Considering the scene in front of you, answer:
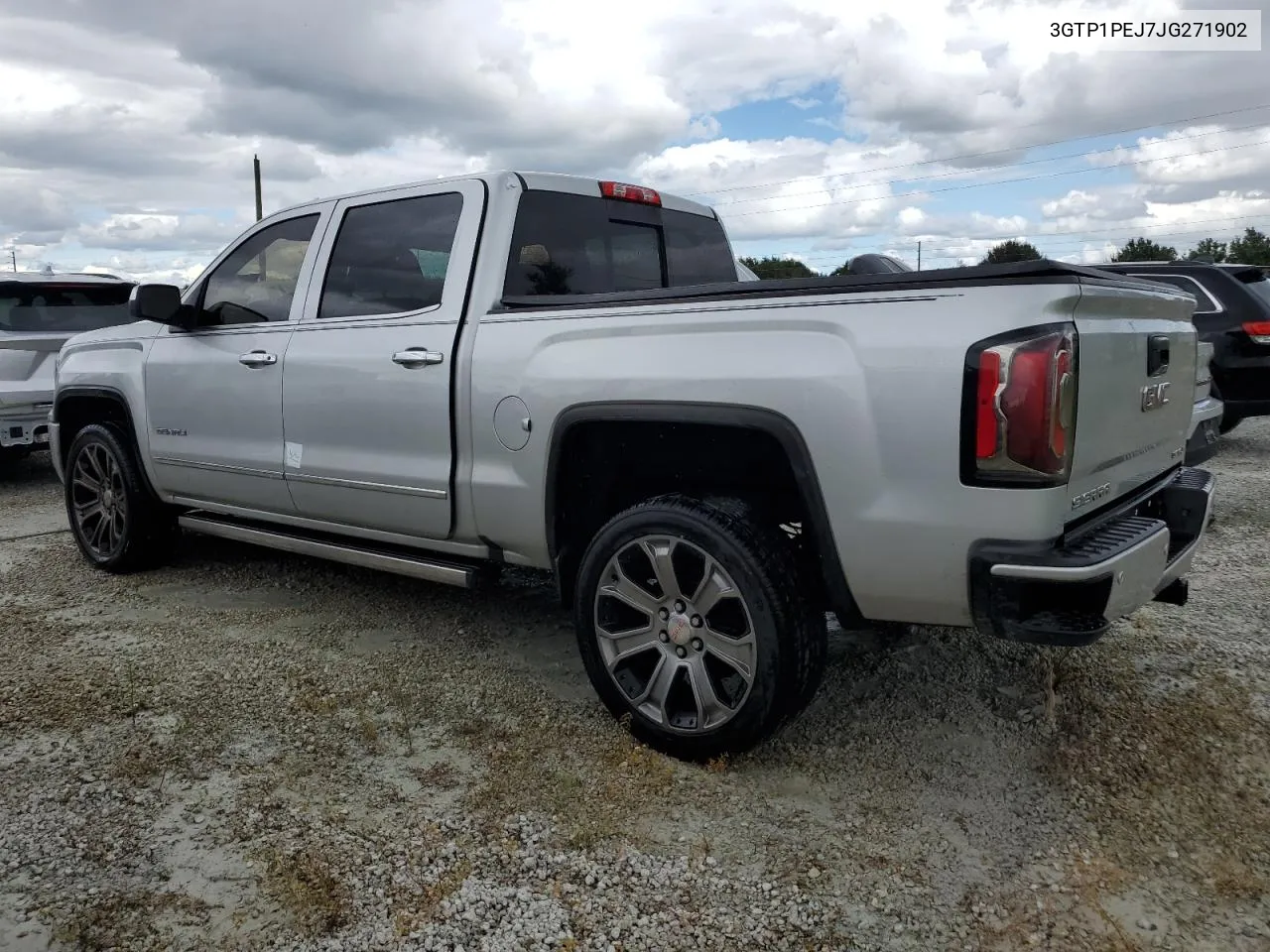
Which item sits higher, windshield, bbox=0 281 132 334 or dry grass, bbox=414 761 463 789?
windshield, bbox=0 281 132 334

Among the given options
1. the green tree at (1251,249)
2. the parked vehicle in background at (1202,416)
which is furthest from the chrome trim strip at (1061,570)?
the green tree at (1251,249)

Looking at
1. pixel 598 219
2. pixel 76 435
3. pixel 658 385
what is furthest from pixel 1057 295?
pixel 76 435

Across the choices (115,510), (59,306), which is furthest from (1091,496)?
(59,306)

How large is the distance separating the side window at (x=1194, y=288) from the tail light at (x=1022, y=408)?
6.76m

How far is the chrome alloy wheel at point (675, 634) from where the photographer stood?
119 inches

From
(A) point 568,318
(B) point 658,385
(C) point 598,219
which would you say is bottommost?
(B) point 658,385

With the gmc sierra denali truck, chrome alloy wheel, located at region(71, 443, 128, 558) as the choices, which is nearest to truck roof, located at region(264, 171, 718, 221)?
the gmc sierra denali truck

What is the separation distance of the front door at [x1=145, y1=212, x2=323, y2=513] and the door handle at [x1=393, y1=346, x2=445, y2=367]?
82 cm

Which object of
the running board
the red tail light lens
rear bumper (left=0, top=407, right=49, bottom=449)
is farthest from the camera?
rear bumper (left=0, top=407, right=49, bottom=449)

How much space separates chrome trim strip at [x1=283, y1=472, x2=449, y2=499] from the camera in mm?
3773

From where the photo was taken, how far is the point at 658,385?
3066mm

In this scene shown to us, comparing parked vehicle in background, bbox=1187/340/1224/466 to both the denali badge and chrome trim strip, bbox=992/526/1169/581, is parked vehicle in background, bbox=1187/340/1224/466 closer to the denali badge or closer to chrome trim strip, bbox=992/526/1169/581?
the denali badge

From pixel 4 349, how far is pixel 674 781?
736cm

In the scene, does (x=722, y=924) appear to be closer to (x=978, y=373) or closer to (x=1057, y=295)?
(x=978, y=373)
